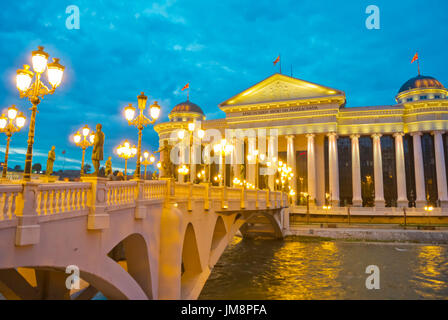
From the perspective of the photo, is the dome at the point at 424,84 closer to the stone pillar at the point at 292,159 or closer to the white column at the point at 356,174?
the white column at the point at 356,174

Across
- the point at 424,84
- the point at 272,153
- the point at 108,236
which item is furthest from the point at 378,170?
the point at 108,236

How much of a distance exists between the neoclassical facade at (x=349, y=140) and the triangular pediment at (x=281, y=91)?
0.15m

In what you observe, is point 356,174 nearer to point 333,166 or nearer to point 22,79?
point 333,166

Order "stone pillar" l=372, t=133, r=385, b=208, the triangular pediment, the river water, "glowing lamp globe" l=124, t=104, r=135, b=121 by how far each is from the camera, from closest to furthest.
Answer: "glowing lamp globe" l=124, t=104, r=135, b=121 < the river water < "stone pillar" l=372, t=133, r=385, b=208 < the triangular pediment

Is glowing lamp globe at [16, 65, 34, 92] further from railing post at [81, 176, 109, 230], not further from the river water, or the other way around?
the river water

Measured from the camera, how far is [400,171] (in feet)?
158

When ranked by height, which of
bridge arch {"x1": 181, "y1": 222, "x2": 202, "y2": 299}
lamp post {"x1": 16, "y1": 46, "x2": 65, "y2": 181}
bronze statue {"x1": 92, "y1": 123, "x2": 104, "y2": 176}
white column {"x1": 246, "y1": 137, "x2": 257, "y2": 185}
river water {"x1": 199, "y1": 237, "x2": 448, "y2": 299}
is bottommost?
river water {"x1": 199, "y1": 237, "x2": 448, "y2": 299}

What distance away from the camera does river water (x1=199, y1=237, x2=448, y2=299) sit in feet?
62.7

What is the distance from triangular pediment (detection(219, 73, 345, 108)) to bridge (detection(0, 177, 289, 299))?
121 feet

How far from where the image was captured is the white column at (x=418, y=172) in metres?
46.8

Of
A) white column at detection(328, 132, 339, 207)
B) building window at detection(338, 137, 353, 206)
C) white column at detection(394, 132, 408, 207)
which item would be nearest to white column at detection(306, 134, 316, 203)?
white column at detection(328, 132, 339, 207)

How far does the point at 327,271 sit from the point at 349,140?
3450 centimetres

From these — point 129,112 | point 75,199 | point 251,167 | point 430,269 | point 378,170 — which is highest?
point 251,167
